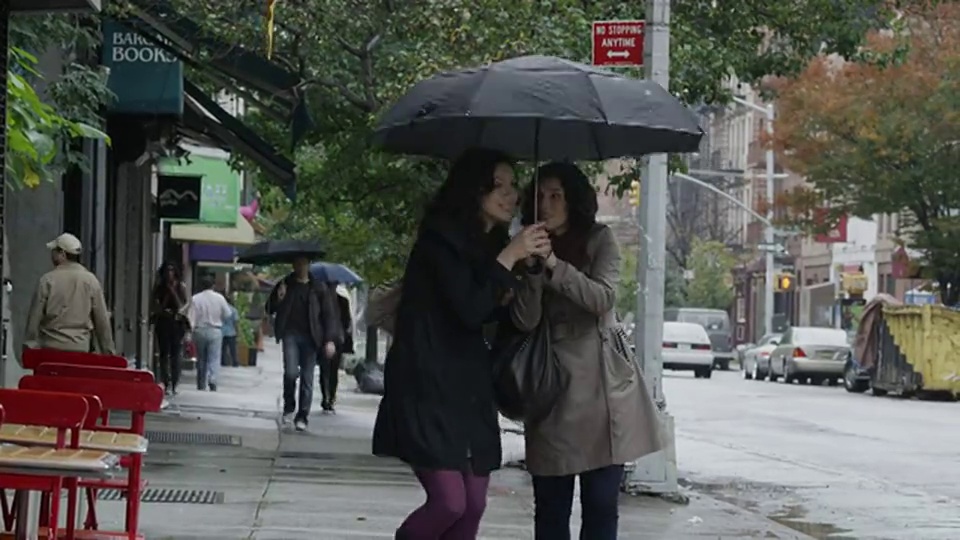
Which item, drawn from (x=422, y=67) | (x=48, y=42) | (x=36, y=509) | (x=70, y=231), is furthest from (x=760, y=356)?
(x=36, y=509)

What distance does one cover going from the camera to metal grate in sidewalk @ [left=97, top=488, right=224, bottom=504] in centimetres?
1224

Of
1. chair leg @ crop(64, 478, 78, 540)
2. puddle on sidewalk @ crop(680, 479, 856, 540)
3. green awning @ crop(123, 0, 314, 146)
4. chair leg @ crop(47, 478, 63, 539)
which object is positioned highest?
green awning @ crop(123, 0, 314, 146)

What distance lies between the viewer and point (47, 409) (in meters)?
6.82

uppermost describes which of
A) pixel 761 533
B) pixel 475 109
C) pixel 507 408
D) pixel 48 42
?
pixel 48 42

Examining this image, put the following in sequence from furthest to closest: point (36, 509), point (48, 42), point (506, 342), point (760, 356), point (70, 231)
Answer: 1. point (760, 356)
2. point (70, 231)
3. point (48, 42)
4. point (36, 509)
5. point (506, 342)

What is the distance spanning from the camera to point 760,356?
50.2m

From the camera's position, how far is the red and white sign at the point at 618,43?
44.3 feet

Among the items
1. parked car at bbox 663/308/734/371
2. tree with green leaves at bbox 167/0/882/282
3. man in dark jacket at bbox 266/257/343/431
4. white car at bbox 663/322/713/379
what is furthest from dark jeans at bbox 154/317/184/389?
parked car at bbox 663/308/734/371

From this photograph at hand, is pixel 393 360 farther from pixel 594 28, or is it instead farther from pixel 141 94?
pixel 141 94

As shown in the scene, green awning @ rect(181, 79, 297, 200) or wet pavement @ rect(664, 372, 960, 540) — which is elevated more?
green awning @ rect(181, 79, 297, 200)

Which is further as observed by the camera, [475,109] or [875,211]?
[875,211]

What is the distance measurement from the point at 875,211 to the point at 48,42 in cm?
3385

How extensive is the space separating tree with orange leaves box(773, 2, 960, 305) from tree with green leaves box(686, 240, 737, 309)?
32.4 meters

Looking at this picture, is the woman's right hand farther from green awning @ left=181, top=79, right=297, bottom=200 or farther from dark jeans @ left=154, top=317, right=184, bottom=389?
dark jeans @ left=154, top=317, right=184, bottom=389
